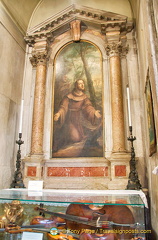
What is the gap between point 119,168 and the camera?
4.94 m

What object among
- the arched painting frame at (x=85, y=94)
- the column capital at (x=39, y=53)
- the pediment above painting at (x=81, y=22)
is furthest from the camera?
the column capital at (x=39, y=53)

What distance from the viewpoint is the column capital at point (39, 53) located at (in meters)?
6.24

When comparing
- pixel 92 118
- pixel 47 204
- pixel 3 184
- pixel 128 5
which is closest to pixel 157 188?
pixel 47 204

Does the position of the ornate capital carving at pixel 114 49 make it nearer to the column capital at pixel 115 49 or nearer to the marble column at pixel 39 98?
the column capital at pixel 115 49

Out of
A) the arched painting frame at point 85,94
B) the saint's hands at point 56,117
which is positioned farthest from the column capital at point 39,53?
the saint's hands at point 56,117

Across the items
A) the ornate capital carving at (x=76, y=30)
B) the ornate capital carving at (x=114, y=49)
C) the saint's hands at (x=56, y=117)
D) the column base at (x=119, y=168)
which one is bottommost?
the column base at (x=119, y=168)

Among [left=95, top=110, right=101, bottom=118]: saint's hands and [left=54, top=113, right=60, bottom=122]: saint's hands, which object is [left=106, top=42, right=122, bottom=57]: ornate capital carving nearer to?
[left=95, top=110, right=101, bottom=118]: saint's hands

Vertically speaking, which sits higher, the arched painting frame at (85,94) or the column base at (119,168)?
the arched painting frame at (85,94)

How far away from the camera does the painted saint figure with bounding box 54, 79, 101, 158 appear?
18.2 feet

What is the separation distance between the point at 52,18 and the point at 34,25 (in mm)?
941

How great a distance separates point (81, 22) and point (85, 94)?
2.30 m

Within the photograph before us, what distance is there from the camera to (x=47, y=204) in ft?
5.96

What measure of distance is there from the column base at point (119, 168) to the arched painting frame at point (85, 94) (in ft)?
1.53

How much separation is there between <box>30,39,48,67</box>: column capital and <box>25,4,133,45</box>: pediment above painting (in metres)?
0.19
